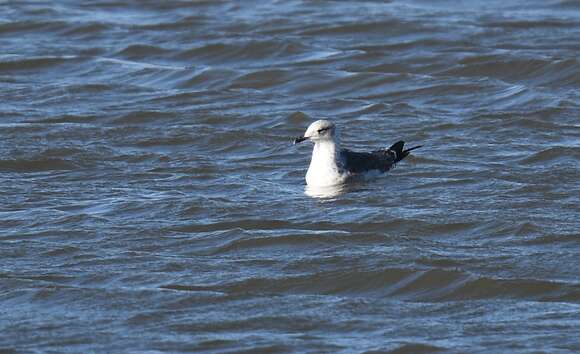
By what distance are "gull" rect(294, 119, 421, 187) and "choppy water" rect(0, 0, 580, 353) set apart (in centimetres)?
22

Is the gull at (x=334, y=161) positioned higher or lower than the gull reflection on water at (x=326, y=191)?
higher

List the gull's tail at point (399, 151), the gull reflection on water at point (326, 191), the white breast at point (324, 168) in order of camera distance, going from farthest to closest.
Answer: the gull's tail at point (399, 151) < the white breast at point (324, 168) < the gull reflection on water at point (326, 191)

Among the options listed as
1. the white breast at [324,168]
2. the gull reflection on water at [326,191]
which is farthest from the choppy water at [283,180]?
the white breast at [324,168]

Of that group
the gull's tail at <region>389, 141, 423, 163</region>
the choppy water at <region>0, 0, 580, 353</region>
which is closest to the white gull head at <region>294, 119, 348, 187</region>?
the choppy water at <region>0, 0, 580, 353</region>

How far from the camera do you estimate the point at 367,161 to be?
12703mm

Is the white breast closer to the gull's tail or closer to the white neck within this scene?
the white neck

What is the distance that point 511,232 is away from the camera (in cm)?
1069

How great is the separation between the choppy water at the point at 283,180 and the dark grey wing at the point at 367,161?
0.21 m

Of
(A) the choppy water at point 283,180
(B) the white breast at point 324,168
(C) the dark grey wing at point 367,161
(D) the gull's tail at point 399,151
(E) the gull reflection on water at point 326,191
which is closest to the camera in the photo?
(A) the choppy water at point 283,180

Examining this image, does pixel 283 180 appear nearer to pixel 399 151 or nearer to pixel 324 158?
pixel 324 158

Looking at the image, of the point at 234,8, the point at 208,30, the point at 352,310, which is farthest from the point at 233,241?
the point at 234,8

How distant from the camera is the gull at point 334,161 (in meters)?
12.5

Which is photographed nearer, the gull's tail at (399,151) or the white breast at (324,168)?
the white breast at (324,168)

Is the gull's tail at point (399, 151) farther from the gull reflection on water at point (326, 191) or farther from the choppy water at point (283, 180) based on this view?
the gull reflection on water at point (326, 191)
